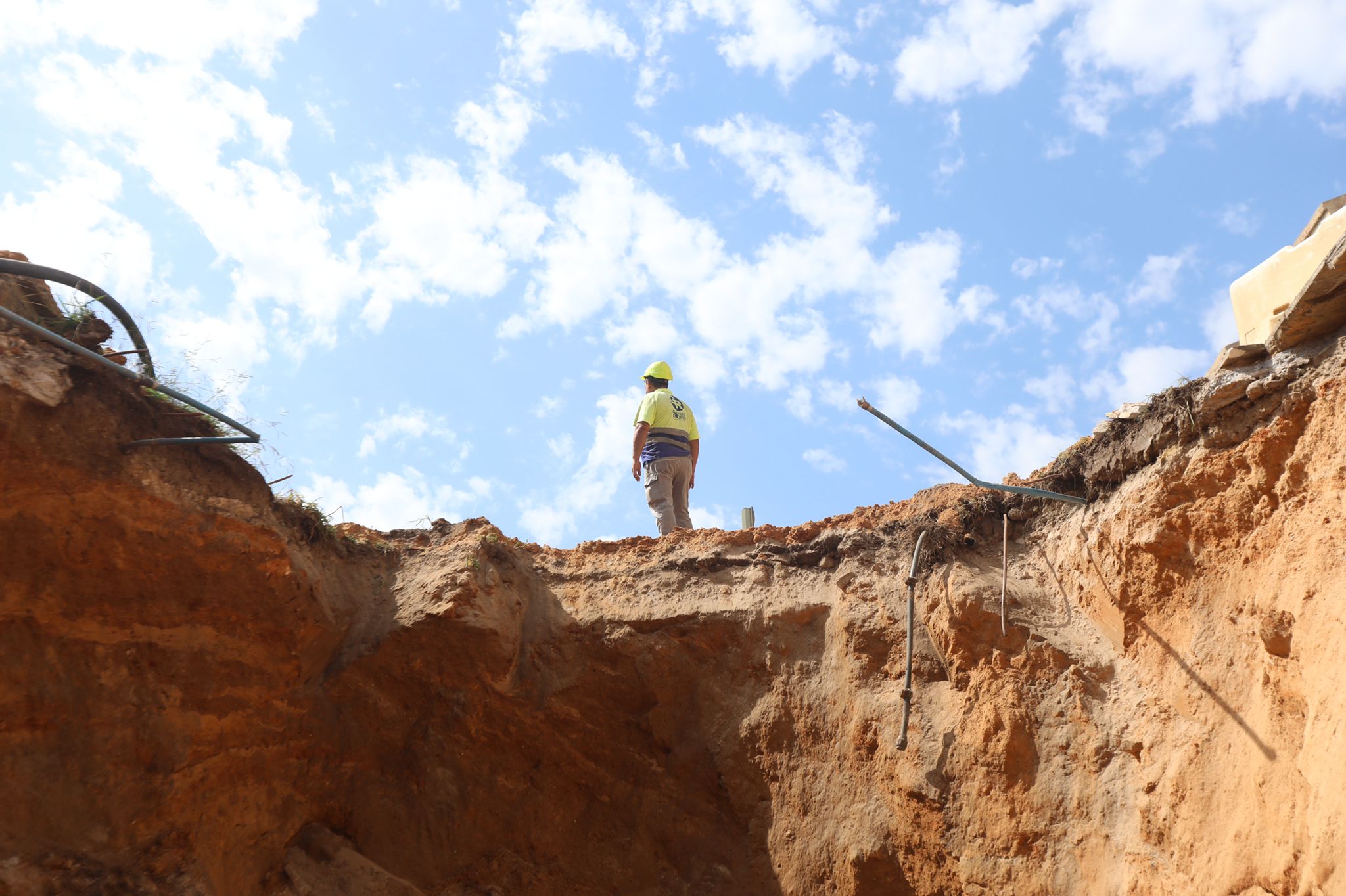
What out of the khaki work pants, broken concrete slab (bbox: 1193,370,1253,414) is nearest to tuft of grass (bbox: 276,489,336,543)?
the khaki work pants

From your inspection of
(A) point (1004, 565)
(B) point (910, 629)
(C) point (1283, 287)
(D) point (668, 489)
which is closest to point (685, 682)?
(B) point (910, 629)

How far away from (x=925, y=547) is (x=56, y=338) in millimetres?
5216

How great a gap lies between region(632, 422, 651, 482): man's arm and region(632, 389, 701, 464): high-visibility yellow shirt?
3cm

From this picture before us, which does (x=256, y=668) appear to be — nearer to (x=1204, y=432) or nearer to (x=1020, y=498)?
(x=1020, y=498)

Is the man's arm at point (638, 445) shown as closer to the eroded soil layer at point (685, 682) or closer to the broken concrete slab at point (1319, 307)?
the eroded soil layer at point (685, 682)

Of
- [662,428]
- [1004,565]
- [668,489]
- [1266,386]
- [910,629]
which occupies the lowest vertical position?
[910,629]

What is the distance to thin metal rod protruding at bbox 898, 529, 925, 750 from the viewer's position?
6359 millimetres

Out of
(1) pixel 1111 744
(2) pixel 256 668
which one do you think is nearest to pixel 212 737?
(2) pixel 256 668

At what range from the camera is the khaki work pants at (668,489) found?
9492mm

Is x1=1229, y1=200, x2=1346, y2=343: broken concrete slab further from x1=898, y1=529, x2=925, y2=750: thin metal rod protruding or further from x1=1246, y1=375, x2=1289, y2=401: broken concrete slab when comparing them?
x1=898, y1=529, x2=925, y2=750: thin metal rod protruding

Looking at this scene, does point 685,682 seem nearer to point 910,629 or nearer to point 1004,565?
point 910,629

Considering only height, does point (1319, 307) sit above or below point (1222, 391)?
above

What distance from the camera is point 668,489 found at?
9.56 meters

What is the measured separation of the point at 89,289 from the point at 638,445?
486cm
